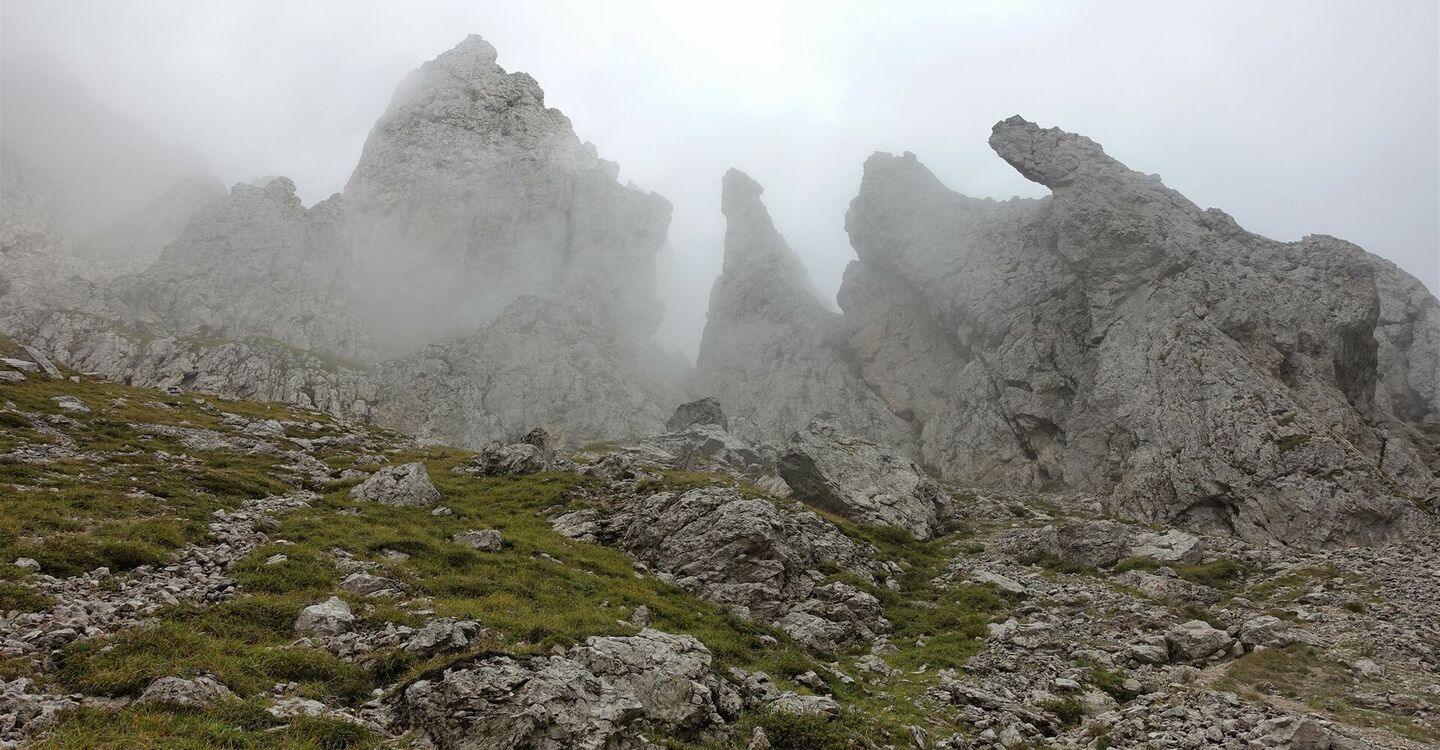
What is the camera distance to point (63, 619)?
46.8ft

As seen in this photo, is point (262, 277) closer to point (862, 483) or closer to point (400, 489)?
point (400, 489)

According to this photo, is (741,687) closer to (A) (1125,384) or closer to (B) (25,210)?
(A) (1125,384)

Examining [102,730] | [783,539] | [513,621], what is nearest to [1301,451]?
[783,539]

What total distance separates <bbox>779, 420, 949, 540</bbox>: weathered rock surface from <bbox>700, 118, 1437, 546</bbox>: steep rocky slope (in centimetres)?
2250

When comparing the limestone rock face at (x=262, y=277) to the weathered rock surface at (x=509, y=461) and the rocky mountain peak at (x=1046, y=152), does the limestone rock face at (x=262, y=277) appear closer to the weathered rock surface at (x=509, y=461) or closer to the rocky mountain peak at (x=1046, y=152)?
the weathered rock surface at (x=509, y=461)

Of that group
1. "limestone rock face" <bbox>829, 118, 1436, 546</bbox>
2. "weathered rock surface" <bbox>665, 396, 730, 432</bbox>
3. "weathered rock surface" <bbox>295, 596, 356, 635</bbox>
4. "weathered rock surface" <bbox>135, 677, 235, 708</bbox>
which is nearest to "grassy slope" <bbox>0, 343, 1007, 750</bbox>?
"weathered rock surface" <bbox>135, 677, 235, 708</bbox>

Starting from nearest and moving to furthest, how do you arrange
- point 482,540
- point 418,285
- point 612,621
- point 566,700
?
point 566,700 < point 612,621 < point 482,540 < point 418,285

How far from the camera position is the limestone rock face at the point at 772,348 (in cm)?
11788

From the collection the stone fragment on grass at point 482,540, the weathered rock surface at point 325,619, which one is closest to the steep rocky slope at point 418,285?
the stone fragment on grass at point 482,540

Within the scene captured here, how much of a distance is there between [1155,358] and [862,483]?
39.6 meters

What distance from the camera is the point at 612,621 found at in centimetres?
2033

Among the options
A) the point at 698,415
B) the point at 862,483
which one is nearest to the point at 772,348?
the point at 698,415

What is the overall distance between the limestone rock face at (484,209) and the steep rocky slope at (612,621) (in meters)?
122

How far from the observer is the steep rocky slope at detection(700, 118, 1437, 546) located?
177 feet
